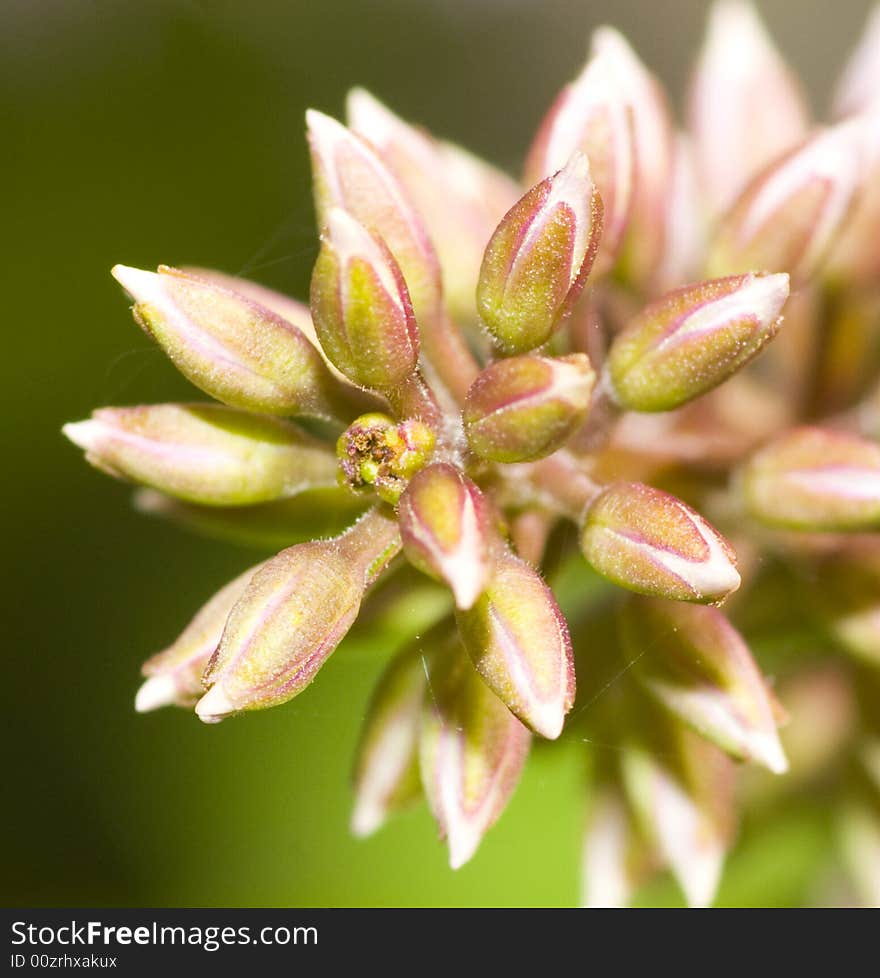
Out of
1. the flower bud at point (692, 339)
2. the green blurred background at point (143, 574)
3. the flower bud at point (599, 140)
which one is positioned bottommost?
the green blurred background at point (143, 574)

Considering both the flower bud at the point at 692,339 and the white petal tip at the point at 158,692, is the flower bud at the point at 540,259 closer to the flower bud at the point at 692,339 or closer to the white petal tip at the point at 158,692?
the flower bud at the point at 692,339

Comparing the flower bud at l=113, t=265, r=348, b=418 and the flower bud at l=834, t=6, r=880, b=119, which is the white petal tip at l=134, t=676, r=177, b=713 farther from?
the flower bud at l=834, t=6, r=880, b=119

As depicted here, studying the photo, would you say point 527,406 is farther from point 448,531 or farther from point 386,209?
point 386,209

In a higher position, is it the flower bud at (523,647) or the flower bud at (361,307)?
the flower bud at (361,307)

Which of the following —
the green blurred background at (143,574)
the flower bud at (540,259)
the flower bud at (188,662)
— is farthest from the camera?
the green blurred background at (143,574)

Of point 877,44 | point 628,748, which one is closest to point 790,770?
point 628,748

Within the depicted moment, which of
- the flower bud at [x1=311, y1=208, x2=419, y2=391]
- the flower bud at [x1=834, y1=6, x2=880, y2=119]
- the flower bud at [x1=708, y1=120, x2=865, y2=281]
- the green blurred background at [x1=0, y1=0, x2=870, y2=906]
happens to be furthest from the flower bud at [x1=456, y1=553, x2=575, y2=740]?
the flower bud at [x1=834, y1=6, x2=880, y2=119]

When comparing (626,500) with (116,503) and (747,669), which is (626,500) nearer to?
(747,669)

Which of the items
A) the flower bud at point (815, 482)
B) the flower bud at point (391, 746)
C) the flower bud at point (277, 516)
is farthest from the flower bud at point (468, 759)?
the flower bud at point (815, 482)
